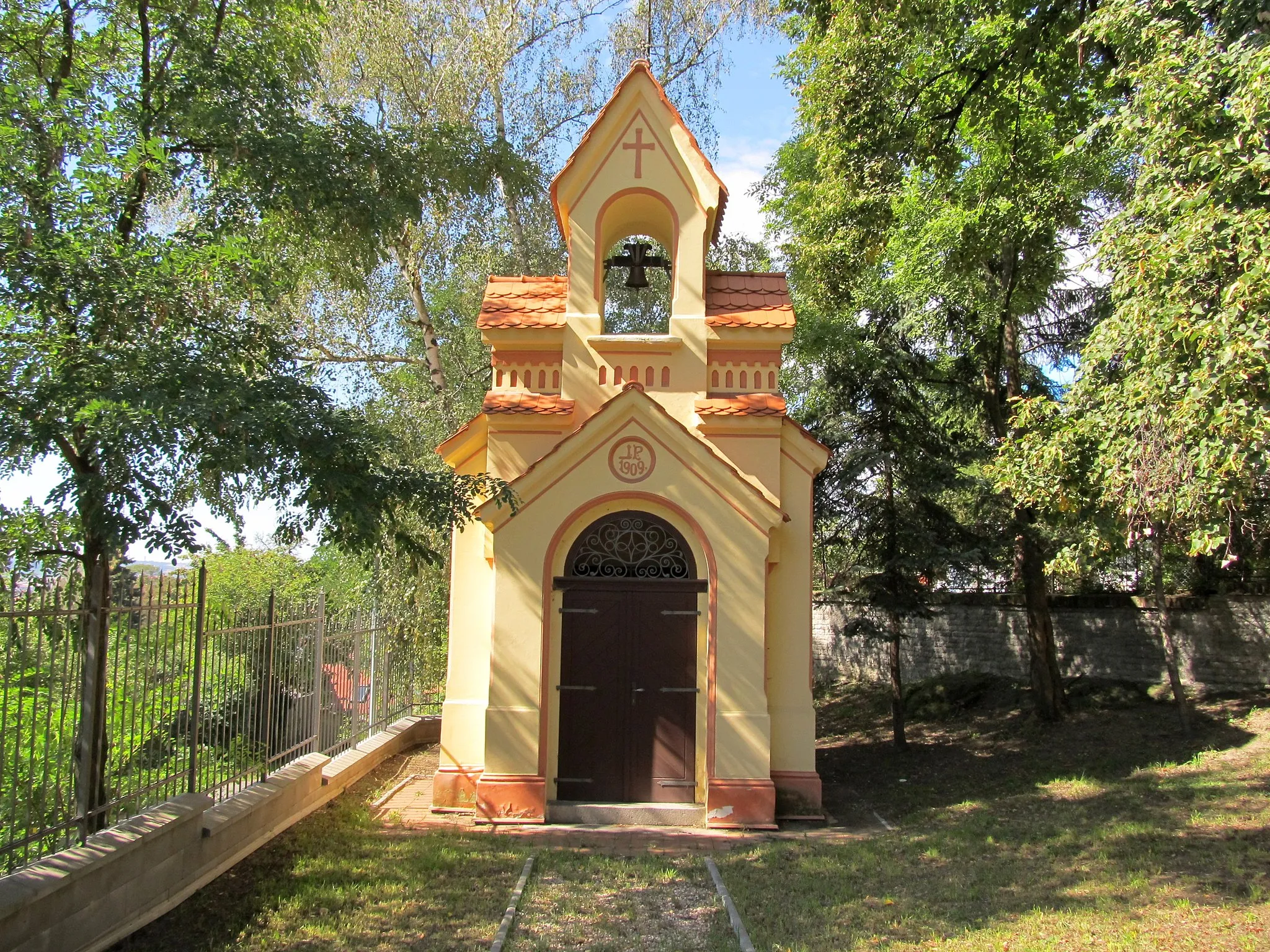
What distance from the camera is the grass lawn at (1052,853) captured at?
6480 millimetres

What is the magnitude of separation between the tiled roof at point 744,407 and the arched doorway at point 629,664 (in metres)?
1.41

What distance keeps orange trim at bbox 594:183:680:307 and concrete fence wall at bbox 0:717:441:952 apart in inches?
250

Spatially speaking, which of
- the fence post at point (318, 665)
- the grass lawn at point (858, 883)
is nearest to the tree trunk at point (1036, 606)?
the grass lawn at point (858, 883)

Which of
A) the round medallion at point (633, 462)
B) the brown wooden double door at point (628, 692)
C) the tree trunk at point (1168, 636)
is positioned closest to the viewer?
the brown wooden double door at point (628, 692)

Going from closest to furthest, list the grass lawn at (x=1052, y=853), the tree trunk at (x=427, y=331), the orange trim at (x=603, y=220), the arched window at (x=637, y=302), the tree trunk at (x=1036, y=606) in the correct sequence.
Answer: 1. the grass lawn at (x=1052, y=853)
2. the orange trim at (x=603, y=220)
3. the tree trunk at (x=1036, y=606)
4. the tree trunk at (x=427, y=331)
5. the arched window at (x=637, y=302)

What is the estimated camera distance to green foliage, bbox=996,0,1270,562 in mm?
6297

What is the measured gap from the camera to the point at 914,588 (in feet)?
49.4

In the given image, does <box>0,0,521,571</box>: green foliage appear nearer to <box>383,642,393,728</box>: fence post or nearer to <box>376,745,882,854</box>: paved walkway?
<box>376,745,882,854</box>: paved walkway

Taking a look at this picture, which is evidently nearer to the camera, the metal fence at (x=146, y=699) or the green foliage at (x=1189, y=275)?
the metal fence at (x=146, y=699)

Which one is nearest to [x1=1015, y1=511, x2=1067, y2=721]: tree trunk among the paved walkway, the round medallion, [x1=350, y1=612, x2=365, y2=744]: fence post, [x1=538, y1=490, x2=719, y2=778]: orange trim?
the paved walkway

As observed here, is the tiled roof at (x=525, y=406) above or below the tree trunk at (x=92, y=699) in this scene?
above

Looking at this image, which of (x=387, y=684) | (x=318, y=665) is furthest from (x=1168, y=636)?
(x=318, y=665)

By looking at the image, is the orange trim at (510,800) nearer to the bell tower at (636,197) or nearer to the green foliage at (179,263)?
the green foliage at (179,263)

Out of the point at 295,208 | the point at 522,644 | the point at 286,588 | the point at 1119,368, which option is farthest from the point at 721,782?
the point at 286,588
